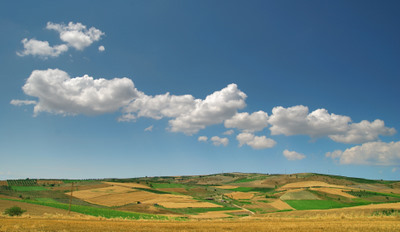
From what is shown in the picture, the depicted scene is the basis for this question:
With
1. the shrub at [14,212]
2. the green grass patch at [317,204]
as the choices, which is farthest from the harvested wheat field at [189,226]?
the green grass patch at [317,204]

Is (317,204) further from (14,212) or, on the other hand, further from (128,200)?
(14,212)

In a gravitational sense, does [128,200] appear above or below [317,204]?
below

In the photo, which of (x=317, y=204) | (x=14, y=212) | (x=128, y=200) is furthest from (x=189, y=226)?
(x=317, y=204)

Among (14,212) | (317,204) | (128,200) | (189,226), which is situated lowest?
(128,200)

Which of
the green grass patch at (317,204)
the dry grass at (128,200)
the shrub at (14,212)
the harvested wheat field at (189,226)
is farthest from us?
the dry grass at (128,200)

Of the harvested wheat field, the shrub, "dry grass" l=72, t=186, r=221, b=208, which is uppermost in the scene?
the harvested wheat field

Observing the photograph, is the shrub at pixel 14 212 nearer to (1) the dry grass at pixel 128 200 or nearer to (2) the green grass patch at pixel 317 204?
(1) the dry grass at pixel 128 200

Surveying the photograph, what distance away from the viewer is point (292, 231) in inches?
1184

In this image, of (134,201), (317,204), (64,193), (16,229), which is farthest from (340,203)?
(64,193)

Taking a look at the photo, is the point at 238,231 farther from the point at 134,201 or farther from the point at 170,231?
the point at 134,201

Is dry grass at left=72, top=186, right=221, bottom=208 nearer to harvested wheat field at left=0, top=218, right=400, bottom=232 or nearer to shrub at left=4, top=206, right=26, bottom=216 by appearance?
shrub at left=4, top=206, right=26, bottom=216

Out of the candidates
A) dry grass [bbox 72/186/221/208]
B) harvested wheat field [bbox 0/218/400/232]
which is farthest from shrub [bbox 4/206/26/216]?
dry grass [bbox 72/186/221/208]

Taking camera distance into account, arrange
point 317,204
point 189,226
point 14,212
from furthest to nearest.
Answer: point 317,204, point 14,212, point 189,226

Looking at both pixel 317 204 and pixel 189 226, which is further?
pixel 317 204
